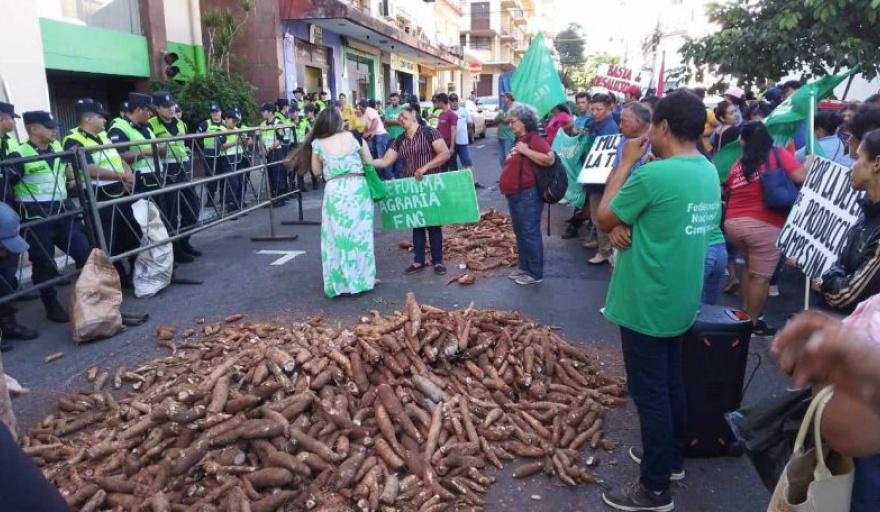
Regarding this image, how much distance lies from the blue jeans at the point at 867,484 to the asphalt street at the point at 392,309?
5.17 feet

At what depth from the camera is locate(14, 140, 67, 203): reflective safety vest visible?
582 centimetres

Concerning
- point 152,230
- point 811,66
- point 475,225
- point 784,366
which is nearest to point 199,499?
point 784,366

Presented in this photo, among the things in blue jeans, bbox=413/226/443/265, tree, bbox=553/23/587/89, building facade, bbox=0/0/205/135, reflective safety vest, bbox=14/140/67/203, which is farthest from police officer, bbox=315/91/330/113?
tree, bbox=553/23/587/89

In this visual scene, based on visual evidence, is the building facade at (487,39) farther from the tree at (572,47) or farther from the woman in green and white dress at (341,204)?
the woman in green and white dress at (341,204)

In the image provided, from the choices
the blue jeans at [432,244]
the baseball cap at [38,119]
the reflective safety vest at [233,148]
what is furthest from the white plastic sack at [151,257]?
the blue jeans at [432,244]

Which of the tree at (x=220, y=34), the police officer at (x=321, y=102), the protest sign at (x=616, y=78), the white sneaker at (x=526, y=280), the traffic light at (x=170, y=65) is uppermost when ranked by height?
the tree at (x=220, y=34)

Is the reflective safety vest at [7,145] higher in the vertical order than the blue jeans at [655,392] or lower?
higher

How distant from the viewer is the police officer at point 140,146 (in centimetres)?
707

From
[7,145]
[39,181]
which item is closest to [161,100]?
[7,145]

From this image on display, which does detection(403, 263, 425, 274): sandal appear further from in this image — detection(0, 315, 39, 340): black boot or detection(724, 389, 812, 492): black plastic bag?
detection(724, 389, 812, 492): black plastic bag

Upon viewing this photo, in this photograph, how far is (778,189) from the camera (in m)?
4.71

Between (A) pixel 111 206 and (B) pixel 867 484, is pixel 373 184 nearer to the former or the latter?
(A) pixel 111 206

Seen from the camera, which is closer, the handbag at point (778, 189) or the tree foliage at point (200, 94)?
the handbag at point (778, 189)

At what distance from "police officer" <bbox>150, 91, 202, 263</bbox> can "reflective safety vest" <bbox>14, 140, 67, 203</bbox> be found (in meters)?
1.33
